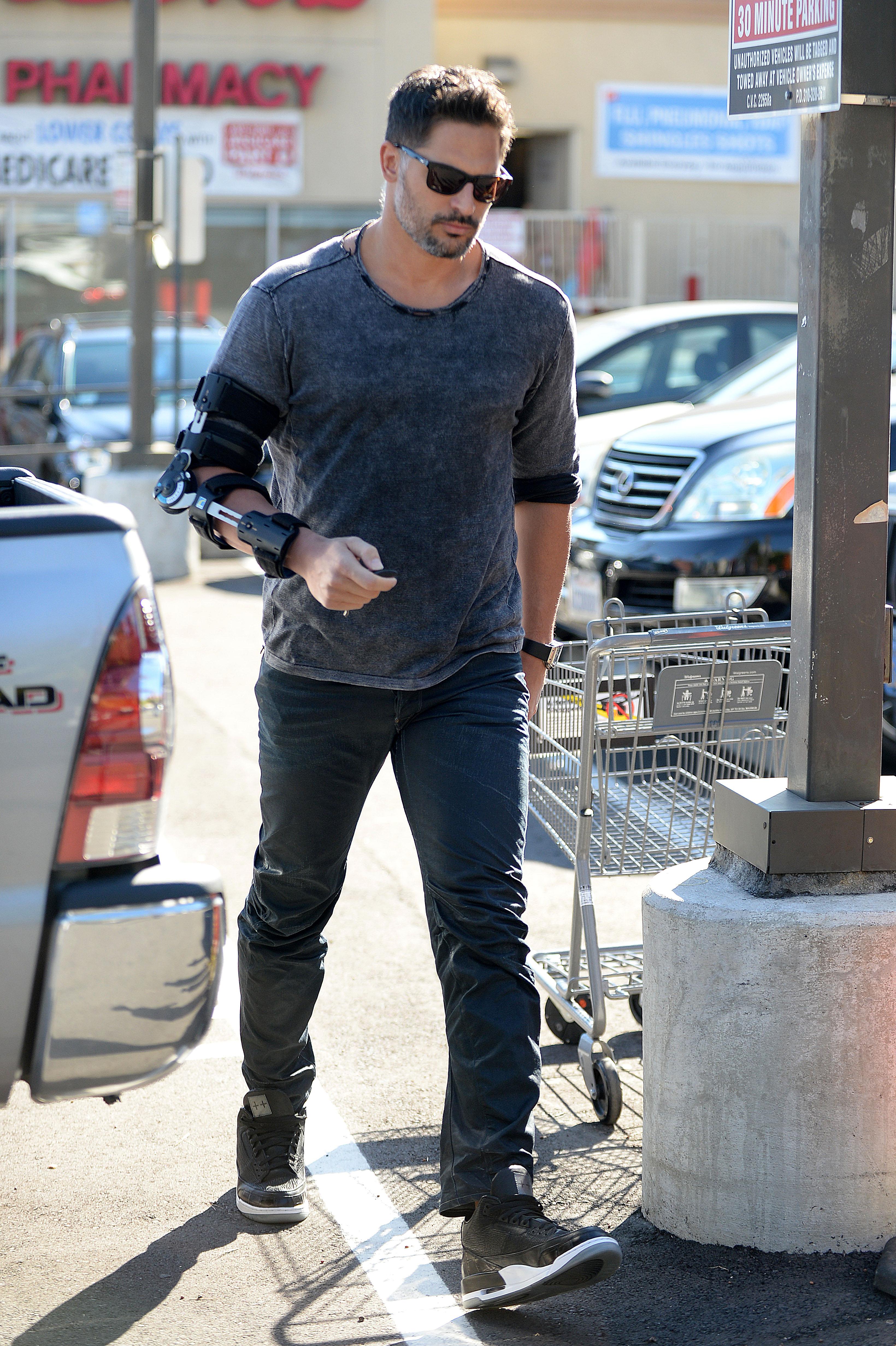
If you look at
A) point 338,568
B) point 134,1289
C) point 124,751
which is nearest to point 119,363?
point 134,1289

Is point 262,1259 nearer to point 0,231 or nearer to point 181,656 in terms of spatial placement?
point 181,656

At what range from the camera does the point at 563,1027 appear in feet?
14.2

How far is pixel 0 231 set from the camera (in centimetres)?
2183

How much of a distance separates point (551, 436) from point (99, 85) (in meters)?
20.4

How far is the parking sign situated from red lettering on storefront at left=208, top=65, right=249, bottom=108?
20.1m

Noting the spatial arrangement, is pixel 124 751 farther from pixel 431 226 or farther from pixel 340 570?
pixel 431 226

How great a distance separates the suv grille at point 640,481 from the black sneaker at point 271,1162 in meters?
4.82

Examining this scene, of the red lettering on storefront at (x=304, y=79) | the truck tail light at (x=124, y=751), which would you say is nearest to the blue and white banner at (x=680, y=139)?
the red lettering on storefront at (x=304, y=79)

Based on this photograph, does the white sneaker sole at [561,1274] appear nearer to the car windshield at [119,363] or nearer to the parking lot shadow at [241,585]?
the parking lot shadow at [241,585]

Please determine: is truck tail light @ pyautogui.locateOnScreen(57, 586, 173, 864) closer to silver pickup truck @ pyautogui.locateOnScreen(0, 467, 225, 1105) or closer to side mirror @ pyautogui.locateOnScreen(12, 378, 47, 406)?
silver pickup truck @ pyautogui.locateOnScreen(0, 467, 225, 1105)

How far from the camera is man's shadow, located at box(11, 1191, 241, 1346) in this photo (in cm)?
298

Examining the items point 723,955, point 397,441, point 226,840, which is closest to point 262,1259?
point 723,955

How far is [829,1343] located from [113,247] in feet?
70.1

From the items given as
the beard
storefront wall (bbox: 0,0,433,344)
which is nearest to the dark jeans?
the beard
